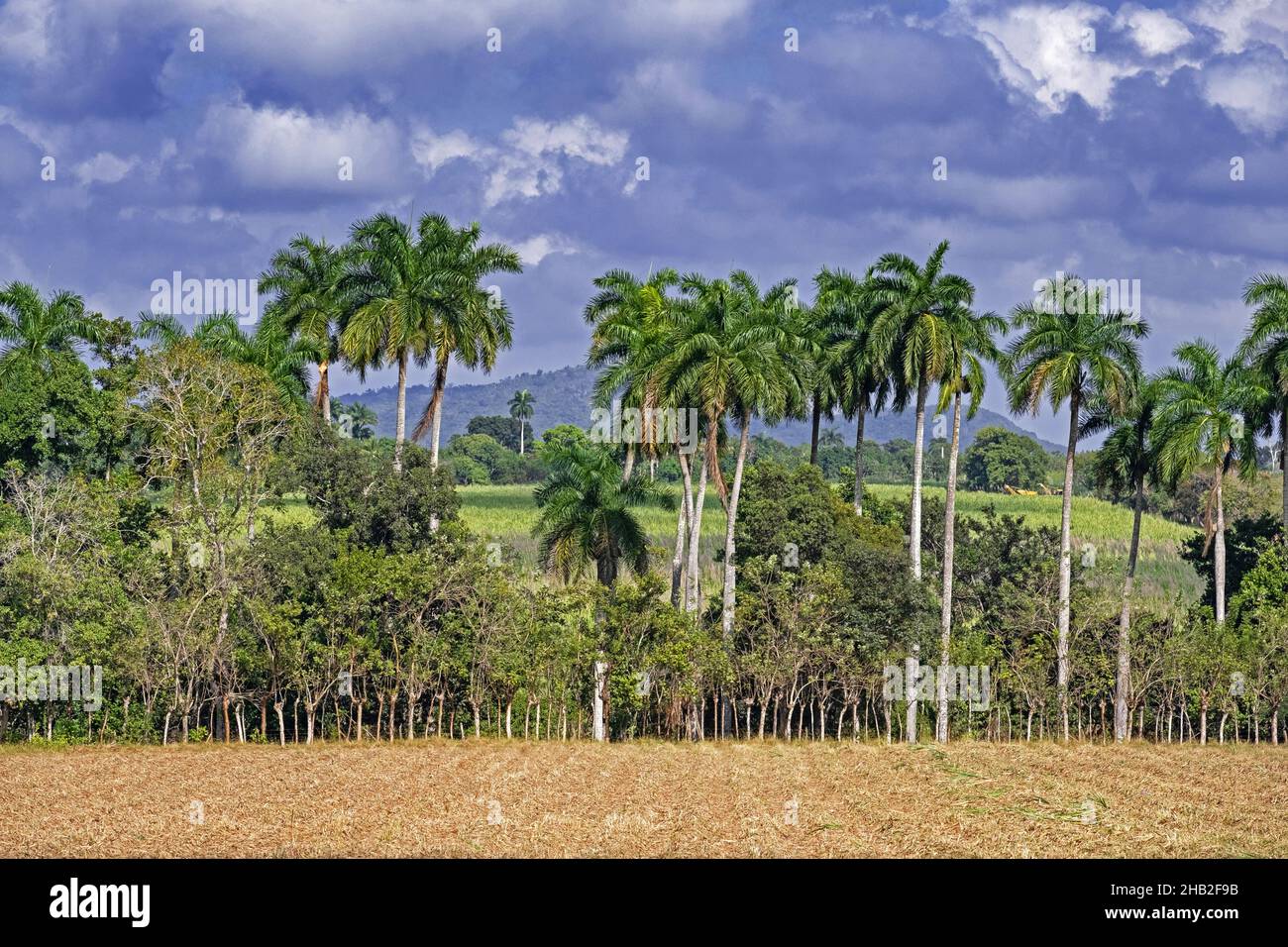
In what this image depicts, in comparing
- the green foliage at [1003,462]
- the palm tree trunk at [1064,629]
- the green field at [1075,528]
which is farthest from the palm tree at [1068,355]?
the green foliage at [1003,462]

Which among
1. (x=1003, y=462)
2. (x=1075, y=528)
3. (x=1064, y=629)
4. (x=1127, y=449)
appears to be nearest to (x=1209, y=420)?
(x=1127, y=449)

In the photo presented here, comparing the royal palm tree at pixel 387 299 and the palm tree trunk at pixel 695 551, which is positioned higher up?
the royal palm tree at pixel 387 299

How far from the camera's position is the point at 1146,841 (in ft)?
88.7

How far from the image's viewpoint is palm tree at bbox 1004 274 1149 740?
52.2 metres

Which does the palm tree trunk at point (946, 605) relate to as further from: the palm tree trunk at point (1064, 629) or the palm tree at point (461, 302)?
the palm tree at point (461, 302)

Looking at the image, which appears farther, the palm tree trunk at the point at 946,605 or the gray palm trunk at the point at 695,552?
Result: the gray palm trunk at the point at 695,552

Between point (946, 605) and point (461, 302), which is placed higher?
point (461, 302)

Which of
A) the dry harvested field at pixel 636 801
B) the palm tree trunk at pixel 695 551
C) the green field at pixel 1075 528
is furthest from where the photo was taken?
the green field at pixel 1075 528

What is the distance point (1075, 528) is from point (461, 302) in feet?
184

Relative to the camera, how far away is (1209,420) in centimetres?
5209

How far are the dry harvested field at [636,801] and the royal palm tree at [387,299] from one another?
17.0m

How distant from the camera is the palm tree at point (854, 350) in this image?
Answer: 55125 mm

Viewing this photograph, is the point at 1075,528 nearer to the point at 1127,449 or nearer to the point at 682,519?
the point at 1127,449

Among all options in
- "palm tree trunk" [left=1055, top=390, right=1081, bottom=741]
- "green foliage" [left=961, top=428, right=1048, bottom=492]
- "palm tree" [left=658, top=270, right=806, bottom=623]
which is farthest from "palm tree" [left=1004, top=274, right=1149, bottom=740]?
"green foliage" [left=961, top=428, right=1048, bottom=492]
